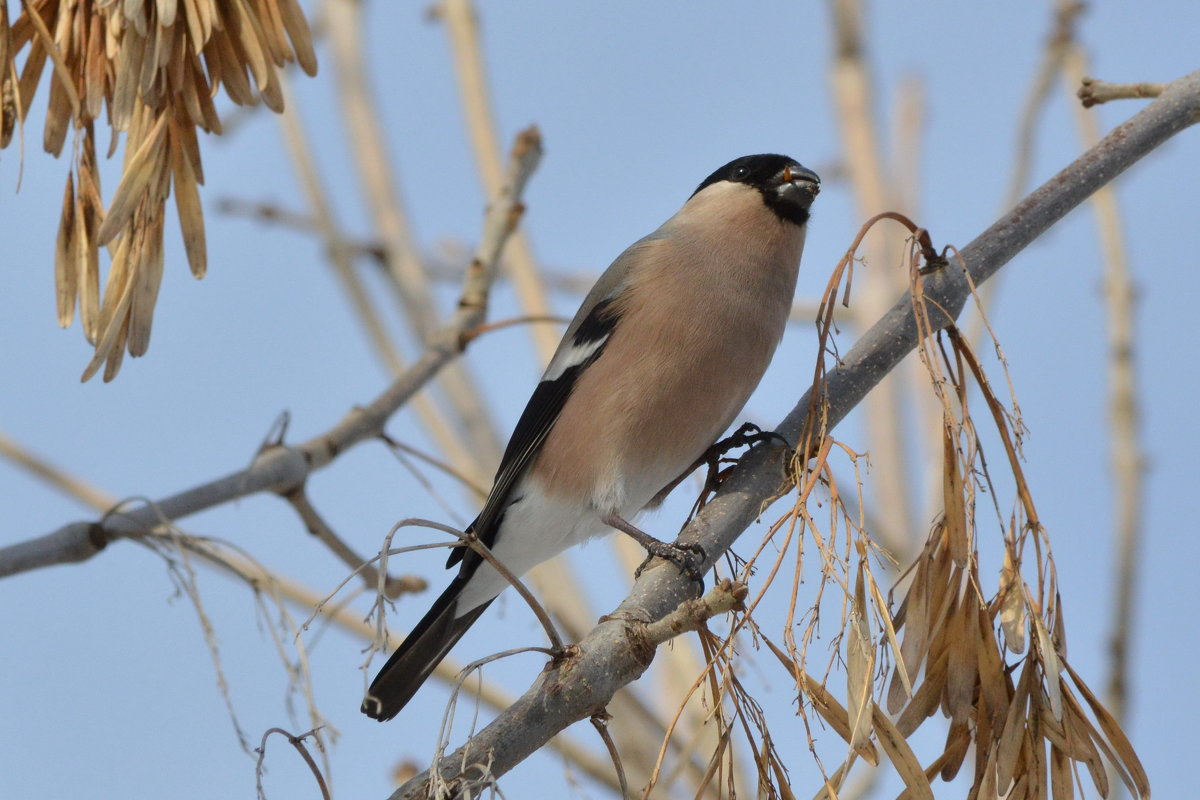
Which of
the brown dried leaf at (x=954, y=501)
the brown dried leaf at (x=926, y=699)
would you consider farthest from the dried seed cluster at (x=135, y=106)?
the brown dried leaf at (x=926, y=699)

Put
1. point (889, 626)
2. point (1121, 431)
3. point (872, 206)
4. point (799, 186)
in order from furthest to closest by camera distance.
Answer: point (872, 206) → point (1121, 431) → point (799, 186) → point (889, 626)

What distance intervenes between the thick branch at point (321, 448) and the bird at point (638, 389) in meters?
0.29

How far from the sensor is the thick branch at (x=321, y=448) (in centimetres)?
231

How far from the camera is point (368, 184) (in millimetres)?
4809

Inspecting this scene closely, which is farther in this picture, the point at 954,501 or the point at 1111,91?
the point at 1111,91

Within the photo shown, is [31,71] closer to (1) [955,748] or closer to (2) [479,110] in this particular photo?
(1) [955,748]

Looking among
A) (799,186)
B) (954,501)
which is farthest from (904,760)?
(799,186)

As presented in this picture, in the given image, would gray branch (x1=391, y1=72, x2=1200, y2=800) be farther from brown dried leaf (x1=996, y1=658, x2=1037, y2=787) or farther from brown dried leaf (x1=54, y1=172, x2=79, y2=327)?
brown dried leaf (x1=54, y1=172, x2=79, y2=327)

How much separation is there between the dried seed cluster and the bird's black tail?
1108mm

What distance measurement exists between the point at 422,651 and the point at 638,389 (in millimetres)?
796

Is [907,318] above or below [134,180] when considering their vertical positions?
below

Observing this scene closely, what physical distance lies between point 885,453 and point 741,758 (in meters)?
1.89

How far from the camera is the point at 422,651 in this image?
2.82 metres

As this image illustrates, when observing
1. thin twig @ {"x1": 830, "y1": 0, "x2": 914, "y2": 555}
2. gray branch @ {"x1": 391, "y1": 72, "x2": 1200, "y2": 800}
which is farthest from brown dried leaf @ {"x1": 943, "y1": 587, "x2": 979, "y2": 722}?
thin twig @ {"x1": 830, "y1": 0, "x2": 914, "y2": 555}
